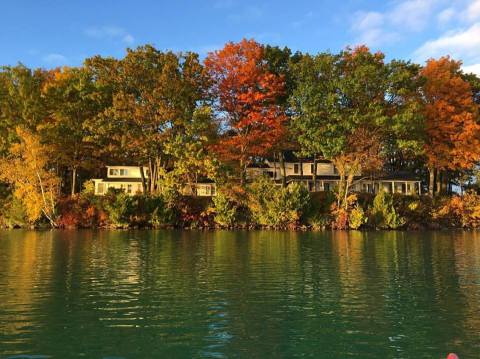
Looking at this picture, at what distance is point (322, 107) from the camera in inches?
2089

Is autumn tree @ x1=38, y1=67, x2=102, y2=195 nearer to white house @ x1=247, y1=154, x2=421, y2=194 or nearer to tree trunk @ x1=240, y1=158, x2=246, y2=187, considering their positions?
tree trunk @ x1=240, y1=158, x2=246, y2=187

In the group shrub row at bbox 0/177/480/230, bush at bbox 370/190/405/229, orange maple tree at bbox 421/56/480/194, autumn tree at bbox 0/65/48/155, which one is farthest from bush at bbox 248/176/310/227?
autumn tree at bbox 0/65/48/155

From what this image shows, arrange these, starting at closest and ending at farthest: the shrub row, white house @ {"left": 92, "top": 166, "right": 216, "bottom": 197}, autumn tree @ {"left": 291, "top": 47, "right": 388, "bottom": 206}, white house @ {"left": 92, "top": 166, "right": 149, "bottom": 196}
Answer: autumn tree @ {"left": 291, "top": 47, "right": 388, "bottom": 206}, the shrub row, white house @ {"left": 92, "top": 166, "right": 216, "bottom": 197}, white house @ {"left": 92, "top": 166, "right": 149, "bottom": 196}

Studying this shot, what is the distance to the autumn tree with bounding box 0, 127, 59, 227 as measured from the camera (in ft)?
170

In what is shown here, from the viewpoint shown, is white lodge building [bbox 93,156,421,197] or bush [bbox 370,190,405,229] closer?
bush [bbox 370,190,405,229]

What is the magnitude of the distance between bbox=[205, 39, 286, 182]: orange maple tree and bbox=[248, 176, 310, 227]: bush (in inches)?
133

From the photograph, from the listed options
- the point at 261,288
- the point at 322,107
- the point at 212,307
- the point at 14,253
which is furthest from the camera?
the point at 322,107

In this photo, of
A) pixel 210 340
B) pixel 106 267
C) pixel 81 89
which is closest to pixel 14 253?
pixel 106 267

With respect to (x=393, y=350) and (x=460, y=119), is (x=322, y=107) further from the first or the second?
(x=393, y=350)

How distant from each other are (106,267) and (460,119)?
4944cm

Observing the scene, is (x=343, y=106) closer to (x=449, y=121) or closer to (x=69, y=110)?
(x=449, y=121)

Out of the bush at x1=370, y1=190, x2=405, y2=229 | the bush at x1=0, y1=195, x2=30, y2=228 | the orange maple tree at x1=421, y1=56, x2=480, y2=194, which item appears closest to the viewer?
the bush at x1=370, y1=190, x2=405, y2=229

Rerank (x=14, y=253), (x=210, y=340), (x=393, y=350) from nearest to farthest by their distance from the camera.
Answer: (x=393, y=350) → (x=210, y=340) → (x=14, y=253)

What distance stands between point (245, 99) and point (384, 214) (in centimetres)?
2044
